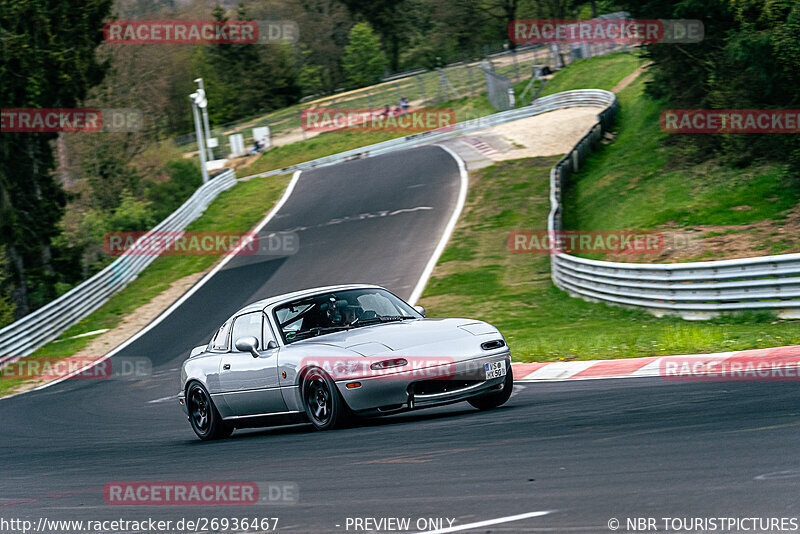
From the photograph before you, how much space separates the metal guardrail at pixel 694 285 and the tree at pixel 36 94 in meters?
20.5

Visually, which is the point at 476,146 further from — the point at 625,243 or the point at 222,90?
the point at 222,90

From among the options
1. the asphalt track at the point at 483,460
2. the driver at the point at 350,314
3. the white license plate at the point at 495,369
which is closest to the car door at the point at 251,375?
the asphalt track at the point at 483,460

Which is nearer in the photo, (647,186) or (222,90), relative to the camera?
(647,186)

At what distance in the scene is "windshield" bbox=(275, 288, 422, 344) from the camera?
10031 mm

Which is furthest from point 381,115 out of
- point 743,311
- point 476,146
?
point 743,311

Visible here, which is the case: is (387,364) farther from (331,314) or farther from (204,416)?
(204,416)

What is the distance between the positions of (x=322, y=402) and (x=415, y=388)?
988 mm

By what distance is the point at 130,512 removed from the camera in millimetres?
7156

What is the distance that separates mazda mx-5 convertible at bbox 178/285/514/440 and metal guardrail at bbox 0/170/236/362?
55.2 feet

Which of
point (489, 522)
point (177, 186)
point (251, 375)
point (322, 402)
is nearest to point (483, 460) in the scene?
point (489, 522)

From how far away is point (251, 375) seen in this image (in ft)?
33.4

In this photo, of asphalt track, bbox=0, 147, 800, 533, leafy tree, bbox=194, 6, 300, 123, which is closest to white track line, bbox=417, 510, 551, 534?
asphalt track, bbox=0, 147, 800, 533

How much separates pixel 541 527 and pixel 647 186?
88.6ft

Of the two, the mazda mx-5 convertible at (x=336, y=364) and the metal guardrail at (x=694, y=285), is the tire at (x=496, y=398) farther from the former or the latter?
the metal guardrail at (x=694, y=285)
